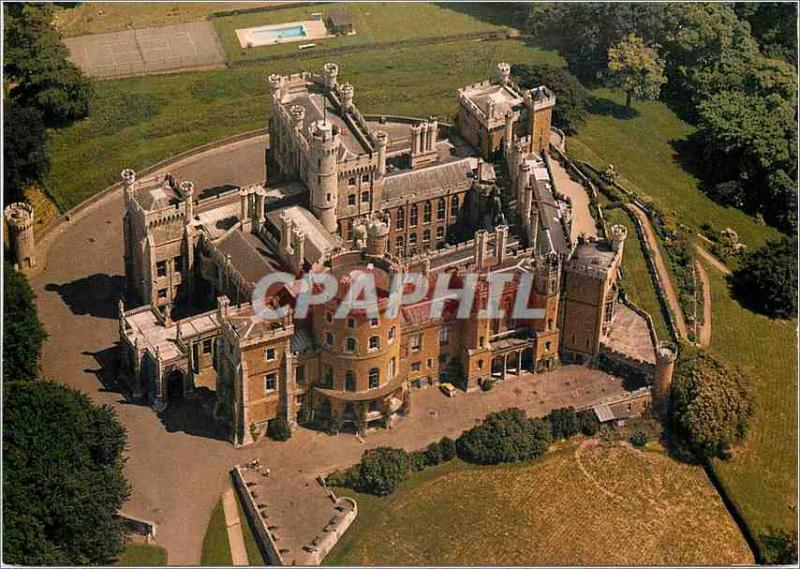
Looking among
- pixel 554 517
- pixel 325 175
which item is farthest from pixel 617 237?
pixel 554 517

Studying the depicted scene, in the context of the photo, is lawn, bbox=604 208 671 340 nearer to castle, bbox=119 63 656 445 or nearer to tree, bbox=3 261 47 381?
castle, bbox=119 63 656 445

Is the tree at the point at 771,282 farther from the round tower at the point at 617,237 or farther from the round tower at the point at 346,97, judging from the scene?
the round tower at the point at 346,97

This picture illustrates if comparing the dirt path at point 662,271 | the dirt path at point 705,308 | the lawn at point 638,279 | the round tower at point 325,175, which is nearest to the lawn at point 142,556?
the round tower at point 325,175

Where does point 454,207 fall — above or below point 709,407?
above

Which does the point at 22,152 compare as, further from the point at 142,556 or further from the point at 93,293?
the point at 142,556

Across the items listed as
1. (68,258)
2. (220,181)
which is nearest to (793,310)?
(220,181)

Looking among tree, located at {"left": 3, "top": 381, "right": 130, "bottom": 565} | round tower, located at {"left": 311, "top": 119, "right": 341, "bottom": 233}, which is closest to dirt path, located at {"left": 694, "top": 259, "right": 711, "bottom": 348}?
round tower, located at {"left": 311, "top": 119, "right": 341, "bottom": 233}
